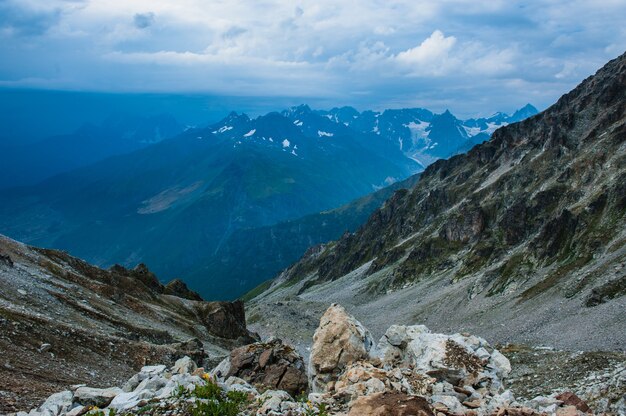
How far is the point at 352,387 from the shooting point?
77.8 ft

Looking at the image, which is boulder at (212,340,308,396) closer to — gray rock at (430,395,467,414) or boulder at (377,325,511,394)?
boulder at (377,325,511,394)

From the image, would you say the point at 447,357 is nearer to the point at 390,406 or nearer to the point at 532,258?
the point at 390,406

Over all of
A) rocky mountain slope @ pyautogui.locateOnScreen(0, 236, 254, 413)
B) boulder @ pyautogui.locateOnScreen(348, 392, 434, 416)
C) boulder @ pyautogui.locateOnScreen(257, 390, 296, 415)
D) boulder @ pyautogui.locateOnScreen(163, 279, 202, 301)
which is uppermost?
boulder @ pyautogui.locateOnScreen(348, 392, 434, 416)

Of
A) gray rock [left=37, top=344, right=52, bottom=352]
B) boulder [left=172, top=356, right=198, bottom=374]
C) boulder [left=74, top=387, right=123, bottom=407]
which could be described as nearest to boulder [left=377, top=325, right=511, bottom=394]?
boulder [left=172, top=356, right=198, bottom=374]

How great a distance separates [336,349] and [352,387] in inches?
344

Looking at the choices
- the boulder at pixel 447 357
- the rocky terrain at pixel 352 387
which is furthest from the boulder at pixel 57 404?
the boulder at pixel 447 357

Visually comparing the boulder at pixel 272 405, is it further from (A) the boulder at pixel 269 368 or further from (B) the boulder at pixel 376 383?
(A) the boulder at pixel 269 368

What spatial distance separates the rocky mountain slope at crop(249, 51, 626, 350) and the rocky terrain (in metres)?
43.6

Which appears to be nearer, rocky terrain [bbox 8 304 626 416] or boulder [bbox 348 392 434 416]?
boulder [bbox 348 392 434 416]

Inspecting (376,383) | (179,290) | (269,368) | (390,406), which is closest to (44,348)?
(269,368)

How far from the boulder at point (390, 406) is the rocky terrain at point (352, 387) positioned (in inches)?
1.5

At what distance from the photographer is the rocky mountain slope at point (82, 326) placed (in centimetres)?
3309

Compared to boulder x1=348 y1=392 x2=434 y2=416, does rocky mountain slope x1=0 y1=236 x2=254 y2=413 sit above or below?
below

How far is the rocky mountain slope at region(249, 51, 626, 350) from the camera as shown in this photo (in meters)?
85.6
